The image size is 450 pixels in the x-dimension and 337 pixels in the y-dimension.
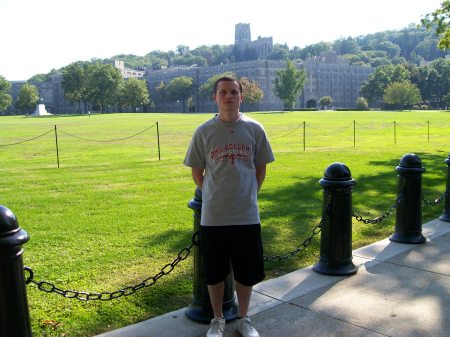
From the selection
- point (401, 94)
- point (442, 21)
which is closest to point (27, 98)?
point (401, 94)

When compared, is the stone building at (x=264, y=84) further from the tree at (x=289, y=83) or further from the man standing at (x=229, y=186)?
the man standing at (x=229, y=186)

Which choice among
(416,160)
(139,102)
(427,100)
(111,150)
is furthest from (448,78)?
(416,160)

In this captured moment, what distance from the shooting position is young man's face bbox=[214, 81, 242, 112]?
3725 millimetres

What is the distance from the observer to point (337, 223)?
542 centimetres

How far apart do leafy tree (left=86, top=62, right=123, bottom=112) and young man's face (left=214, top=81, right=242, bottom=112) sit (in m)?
132

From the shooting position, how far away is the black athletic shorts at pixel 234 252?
3.82 m

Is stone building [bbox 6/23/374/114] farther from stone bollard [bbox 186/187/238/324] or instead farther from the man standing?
the man standing

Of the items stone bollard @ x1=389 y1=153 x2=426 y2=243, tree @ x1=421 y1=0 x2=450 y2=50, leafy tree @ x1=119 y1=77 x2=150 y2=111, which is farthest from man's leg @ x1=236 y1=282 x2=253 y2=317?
leafy tree @ x1=119 y1=77 x2=150 y2=111

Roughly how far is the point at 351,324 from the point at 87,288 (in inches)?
102

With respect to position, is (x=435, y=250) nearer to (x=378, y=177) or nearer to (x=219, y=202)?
(x=219, y=202)

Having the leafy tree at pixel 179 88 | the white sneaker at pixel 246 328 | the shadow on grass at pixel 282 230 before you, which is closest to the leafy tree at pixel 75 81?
the leafy tree at pixel 179 88

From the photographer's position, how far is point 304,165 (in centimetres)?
1543

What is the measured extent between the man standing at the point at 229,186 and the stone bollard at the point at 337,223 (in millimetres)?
1637

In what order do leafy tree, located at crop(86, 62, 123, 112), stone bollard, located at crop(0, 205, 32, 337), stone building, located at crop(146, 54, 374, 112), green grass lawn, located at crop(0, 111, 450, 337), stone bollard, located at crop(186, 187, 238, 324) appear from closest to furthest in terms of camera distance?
1. stone bollard, located at crop(0, 205, 32, 337)
2. stone bollard, located at crop(186, 187, 238, 324)
3. green grass lawn, located at crop(0, 111, 450, 337)
4. leafy tree, located at crop(86, 62, 123, 112)
5. stone building, located at crop(146, 54, 374, 112)
